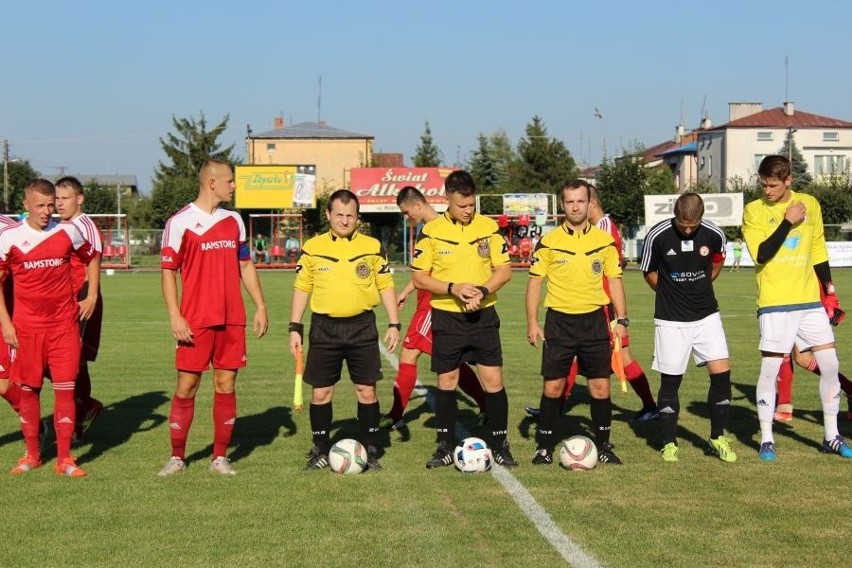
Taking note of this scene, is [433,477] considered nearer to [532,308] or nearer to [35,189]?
[532,308]

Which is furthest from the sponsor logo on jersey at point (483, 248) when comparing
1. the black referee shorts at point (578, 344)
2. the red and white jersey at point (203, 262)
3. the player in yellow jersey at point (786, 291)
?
the player in yellow jersey at point (786, 291)

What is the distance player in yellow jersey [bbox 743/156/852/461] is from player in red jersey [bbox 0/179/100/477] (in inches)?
200

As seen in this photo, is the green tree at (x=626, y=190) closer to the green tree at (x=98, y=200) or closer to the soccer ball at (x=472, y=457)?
the green tree at (x=98, y=200)

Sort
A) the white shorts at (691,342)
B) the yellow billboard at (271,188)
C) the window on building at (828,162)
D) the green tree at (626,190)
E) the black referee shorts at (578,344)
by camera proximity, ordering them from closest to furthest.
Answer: the black referee shorts at (578,344), the white shorts at (691,342), the yellow billboard at (271,188), the green tree at (626,190), the window on building at (828,162)

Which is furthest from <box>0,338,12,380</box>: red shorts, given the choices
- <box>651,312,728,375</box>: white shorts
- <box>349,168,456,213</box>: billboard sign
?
<box>349,168,456,213</box>: billboard sign

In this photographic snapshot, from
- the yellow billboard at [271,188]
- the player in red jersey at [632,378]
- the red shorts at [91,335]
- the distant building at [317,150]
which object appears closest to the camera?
the red shorts at [91,335]

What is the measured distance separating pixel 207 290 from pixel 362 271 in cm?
111

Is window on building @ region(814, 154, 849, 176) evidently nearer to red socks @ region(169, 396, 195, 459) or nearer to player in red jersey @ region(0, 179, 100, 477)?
red socks @ region(169, 396, 195, 459)

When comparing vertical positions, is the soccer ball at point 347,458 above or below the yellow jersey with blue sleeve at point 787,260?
below

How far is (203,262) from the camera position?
726 cm

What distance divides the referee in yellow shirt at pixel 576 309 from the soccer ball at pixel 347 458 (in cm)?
128

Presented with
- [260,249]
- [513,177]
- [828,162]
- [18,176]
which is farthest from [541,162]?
[18,176]

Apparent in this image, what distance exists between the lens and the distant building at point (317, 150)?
8200cm

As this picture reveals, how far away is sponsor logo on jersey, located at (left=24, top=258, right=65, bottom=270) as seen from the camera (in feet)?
24.9
